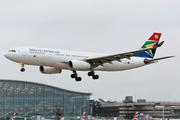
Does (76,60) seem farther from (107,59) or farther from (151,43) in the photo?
(151,43)

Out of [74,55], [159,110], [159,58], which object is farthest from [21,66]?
[159,110]

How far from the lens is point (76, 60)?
2077 inches

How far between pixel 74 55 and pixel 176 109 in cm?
9263

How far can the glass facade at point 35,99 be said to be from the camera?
299 ft

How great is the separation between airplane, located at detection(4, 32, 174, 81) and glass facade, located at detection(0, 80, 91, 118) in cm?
3743

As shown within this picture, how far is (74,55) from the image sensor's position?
53.3 metres

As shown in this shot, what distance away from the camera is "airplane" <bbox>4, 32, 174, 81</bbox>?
160ft

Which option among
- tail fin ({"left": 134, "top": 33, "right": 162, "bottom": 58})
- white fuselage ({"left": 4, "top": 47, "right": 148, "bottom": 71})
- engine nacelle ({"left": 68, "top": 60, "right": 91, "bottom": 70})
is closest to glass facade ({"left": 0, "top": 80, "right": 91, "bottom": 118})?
tail fin ({"left": 134, "top": 33, "right": 162, "bottom": 58})

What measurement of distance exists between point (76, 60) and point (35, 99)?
4430 centimetres

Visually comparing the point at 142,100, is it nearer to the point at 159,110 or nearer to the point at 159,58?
the point at 159,110

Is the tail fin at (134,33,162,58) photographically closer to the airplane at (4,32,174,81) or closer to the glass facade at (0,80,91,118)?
the airplane at (4,32,174,81)

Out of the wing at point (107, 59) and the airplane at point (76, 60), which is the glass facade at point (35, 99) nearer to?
the airplane at point (76, 60)

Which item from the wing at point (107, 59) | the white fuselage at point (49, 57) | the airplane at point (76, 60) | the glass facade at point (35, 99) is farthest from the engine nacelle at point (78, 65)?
the glass facade at point (35, 99)

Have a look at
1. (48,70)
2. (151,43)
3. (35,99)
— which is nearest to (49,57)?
(48,70)
